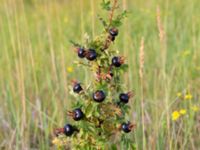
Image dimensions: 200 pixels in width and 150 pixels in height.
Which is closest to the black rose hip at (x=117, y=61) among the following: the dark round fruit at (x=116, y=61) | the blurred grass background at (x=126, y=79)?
the dark round fruit at (x=116, y=61)

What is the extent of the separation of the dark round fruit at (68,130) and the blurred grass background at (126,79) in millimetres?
461

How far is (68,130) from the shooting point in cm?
175

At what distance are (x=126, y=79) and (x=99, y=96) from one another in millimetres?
1217

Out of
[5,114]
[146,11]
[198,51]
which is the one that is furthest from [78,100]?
[146,11]

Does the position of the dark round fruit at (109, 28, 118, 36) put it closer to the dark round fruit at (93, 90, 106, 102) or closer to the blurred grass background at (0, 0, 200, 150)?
the dark round fruit at (93, 90, 106, 102)

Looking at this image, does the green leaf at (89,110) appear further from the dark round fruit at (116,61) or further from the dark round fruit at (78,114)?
the dark round fruit at (116,61)

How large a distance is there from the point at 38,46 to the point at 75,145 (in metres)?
2.66

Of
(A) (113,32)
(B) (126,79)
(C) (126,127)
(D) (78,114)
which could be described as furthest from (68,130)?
(B) (126,79)

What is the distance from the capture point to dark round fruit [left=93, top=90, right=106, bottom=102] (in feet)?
5.52

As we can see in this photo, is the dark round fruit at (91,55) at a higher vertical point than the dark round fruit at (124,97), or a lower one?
higher

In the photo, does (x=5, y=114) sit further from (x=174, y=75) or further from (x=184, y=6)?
(x=184, y=6)

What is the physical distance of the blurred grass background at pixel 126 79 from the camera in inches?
104

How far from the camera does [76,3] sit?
6.20 meters

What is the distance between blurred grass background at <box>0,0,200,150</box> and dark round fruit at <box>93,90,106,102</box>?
0.46 metres
